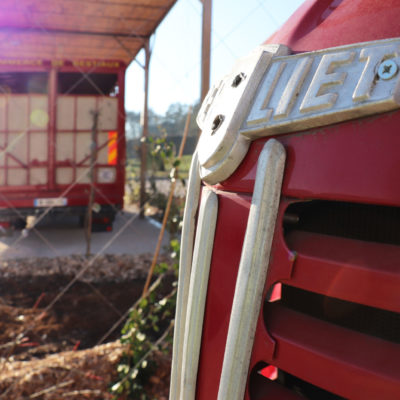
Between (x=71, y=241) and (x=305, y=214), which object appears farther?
(x=71, y=241)

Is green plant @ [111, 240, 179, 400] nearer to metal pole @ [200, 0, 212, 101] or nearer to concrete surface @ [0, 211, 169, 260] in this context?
metal pole @ [200, 0, 212, 101]

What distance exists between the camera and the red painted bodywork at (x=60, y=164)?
589cm

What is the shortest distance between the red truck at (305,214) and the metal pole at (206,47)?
146 cm

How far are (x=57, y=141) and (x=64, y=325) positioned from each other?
3347 millimetres

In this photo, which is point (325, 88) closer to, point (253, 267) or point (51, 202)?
point (253, 267)

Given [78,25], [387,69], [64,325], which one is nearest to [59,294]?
[64,325]

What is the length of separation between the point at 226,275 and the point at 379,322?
0.28 m

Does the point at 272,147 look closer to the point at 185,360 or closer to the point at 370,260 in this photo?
the point at 370,260

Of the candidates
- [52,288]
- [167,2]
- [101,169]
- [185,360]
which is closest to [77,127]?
[101,169]

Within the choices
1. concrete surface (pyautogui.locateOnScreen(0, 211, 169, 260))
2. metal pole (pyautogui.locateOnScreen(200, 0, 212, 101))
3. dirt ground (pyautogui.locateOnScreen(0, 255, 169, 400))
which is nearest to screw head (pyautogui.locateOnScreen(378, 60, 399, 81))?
metal pole (pyautogui.locateOnScreen(200, 0, 212, 101))

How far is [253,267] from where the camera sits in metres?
0.75

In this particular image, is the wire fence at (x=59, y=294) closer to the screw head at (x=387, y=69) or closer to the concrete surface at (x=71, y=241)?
the concrete surface at (x=71, y=241)

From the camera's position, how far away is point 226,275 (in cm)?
83

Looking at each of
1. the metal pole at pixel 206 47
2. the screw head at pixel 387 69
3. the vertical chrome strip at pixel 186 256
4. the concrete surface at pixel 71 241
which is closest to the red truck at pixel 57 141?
the concrete surface at pixel 71 241
